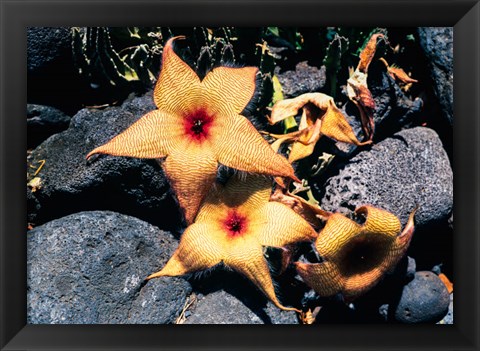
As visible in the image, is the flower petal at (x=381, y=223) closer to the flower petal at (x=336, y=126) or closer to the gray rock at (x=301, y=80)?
the flower petal at (x=336, y=126)

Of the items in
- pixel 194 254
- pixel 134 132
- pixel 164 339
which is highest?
pixel 134 132

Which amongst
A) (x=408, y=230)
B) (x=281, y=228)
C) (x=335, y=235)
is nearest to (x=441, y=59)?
(x=408, y=230)

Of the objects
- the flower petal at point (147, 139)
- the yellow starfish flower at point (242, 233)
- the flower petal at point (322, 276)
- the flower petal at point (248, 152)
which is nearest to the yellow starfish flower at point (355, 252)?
the flower petal at point (322, 276)

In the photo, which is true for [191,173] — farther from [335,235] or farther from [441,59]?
[441,59]

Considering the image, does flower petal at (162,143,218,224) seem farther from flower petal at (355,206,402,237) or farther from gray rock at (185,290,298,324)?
flower petal at (355,206,402,237)
